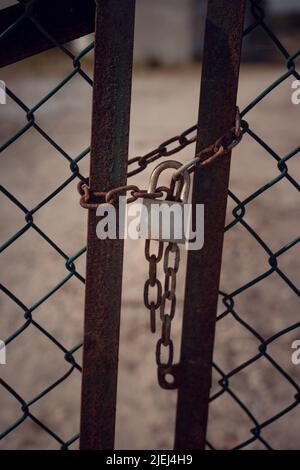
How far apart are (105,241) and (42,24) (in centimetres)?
36

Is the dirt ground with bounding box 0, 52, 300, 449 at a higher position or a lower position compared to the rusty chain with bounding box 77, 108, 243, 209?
higher

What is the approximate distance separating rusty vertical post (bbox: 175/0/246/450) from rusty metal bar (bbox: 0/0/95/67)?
20 centimetres

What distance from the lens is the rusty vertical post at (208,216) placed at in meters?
0.85

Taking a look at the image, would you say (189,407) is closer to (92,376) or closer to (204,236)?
(92,376)

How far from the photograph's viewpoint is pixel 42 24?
867 millimetres

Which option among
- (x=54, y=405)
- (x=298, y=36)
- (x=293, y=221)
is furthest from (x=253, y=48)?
(x=54, y=405)

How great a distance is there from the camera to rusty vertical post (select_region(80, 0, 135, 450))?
0.83m
